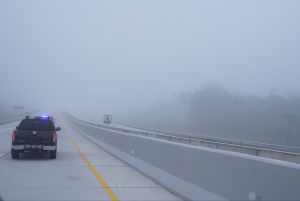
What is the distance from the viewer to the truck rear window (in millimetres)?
23908

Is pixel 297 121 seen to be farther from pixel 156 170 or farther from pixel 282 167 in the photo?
pixel 282 167

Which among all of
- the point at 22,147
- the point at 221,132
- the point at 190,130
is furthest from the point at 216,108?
the point at 22,147

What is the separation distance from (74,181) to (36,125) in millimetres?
9366

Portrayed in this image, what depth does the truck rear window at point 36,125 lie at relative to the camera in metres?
23.9

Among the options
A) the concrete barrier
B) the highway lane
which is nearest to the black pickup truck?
the highway lane

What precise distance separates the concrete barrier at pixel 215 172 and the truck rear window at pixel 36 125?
7039mm

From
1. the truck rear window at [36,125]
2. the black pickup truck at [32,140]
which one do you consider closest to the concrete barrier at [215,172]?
the black pickup truck at [32,140]

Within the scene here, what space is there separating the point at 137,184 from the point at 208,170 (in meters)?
4.38

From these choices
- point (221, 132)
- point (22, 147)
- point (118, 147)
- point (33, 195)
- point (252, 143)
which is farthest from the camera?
point (221, 132)

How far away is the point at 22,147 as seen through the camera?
74.3ft

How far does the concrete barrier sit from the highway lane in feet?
1.47

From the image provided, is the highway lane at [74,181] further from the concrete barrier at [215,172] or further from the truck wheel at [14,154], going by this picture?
the truck wheel at [14,154]

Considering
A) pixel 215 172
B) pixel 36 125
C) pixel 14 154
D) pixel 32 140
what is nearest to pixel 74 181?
pixel 215 172

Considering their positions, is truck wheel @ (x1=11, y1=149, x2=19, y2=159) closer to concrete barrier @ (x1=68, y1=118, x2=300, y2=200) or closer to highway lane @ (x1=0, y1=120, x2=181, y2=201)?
highway lane @ (x1=0, y1=120, x2=181, y2=201)
